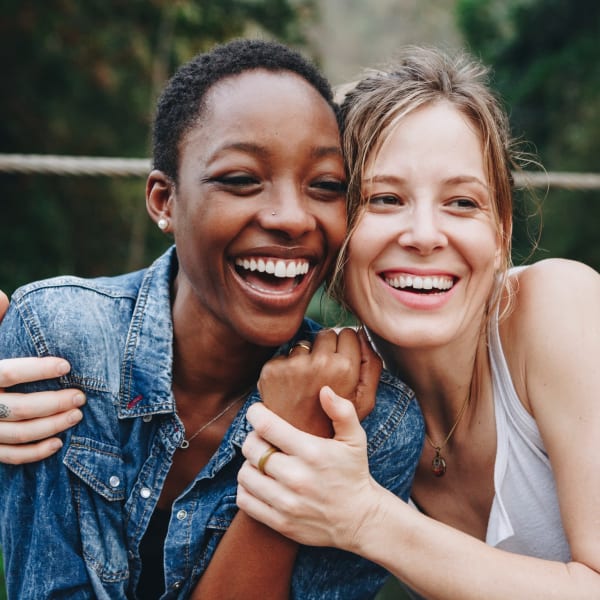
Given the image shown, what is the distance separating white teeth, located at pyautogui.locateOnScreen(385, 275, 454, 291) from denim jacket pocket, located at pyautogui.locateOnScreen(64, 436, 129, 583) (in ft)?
3.15

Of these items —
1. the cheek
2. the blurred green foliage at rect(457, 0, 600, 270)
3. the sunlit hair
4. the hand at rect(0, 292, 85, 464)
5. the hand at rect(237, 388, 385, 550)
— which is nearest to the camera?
the hand at rect(237, 388, 385, 550)

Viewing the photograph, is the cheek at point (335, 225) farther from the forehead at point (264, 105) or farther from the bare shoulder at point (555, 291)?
the bare shoulder at point (555, 291)

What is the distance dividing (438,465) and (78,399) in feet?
3.92

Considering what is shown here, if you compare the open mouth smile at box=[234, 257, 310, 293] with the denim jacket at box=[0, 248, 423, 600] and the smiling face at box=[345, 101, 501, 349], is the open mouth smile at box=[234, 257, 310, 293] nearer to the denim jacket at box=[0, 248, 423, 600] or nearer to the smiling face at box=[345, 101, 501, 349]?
the smiling face at box=[345, 101, 501, 349]

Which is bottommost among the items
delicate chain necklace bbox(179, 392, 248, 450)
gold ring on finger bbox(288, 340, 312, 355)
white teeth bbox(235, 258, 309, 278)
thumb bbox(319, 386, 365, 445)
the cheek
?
delicate chain necklace bbox(179, 392, 248, 450)

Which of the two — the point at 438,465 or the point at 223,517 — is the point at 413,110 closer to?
the point at 438,465

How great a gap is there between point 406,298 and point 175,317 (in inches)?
29.1

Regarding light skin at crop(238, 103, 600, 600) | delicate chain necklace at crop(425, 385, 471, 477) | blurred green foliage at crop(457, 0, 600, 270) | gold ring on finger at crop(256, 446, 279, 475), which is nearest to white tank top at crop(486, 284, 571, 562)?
light skin at crop(238, 103, 600, 600)

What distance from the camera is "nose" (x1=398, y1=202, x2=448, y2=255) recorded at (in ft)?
6.45

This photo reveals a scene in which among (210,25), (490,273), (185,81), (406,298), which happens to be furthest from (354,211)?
(210,25)

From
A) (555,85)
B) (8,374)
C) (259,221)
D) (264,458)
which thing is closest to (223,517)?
(264,458)

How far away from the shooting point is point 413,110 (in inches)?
82.7

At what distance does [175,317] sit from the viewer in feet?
7.36

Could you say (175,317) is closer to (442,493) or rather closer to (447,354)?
(447,354)
